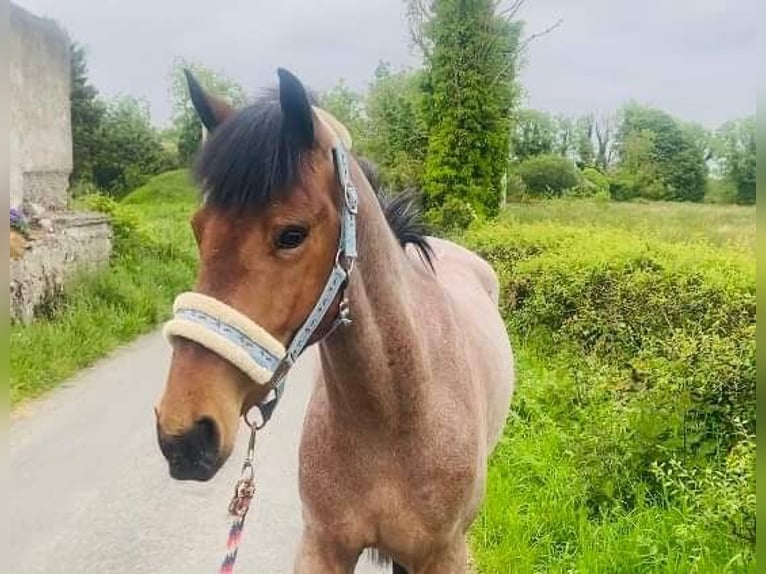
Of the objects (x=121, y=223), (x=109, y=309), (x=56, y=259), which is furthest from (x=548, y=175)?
(x=56, y=259)

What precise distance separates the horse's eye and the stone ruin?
782 centimetres

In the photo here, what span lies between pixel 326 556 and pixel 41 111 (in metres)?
11.4

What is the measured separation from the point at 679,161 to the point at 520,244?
2058 cm

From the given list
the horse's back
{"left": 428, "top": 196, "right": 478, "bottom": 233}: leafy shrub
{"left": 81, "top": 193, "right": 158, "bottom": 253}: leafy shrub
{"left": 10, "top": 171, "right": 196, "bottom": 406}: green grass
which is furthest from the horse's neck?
{"left": 428, "top": 196, "right": 478, "bottom": 233}: leafy shrub

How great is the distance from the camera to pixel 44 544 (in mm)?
4539

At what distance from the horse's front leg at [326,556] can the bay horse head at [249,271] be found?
771 mm

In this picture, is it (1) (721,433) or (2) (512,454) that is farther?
(2) (512,454)

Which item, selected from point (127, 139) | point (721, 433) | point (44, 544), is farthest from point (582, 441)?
point (127, 139)

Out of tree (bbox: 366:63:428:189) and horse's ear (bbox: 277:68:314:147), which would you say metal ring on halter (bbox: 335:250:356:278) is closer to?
horse's ear (bbox: 277:68:314:147)

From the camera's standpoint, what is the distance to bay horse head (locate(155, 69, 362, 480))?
1.74 metres

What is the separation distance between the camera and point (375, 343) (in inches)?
89.0

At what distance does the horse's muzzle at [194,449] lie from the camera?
1.70m

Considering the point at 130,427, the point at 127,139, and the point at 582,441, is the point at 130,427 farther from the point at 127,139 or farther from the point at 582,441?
the point at 127,139

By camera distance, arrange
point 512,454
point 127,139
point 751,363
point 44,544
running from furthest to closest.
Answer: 1. point 127,139
2. point 512,454
3. point 44,544
4. point 751,363
